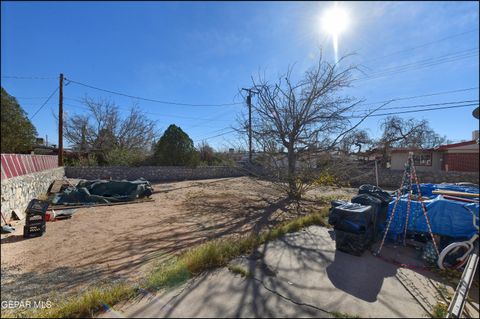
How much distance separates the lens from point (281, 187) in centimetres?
922

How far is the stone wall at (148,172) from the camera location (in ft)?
48.4

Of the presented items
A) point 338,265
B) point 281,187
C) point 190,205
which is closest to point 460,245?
point 338,265

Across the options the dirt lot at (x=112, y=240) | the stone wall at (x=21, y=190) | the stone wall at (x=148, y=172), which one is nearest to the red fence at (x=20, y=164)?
the stone wall at (x=21, y=190)

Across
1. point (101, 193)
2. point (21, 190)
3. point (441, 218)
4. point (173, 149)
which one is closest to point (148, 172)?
point (173, 149)

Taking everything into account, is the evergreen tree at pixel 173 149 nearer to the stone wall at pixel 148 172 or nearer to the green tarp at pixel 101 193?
the stone wall at pixel 148 172

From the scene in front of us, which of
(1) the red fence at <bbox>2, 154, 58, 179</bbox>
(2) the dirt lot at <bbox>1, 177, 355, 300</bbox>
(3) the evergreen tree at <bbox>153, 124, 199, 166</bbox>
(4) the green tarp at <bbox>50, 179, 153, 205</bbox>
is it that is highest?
(3) the evergreen tree at <bbox>153, 124, 199, 166</bbox>

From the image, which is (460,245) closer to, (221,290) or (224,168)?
(221,290)

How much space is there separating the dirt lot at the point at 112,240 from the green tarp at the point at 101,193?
101 centimetres

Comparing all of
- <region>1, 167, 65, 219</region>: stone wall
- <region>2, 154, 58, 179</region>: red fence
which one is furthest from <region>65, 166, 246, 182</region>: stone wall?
<region>1, 167, 65, 219</region>: stone wall

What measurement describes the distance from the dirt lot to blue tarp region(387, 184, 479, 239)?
2873mm

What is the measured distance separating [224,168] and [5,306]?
662 inches

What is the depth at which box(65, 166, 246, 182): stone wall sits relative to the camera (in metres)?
14.8

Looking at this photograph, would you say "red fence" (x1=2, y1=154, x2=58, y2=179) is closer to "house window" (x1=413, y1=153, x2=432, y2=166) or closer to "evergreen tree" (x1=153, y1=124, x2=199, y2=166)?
"evergreen tree" (x1=153, y1=124, x2=199, y2=166)

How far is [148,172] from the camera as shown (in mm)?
15961
